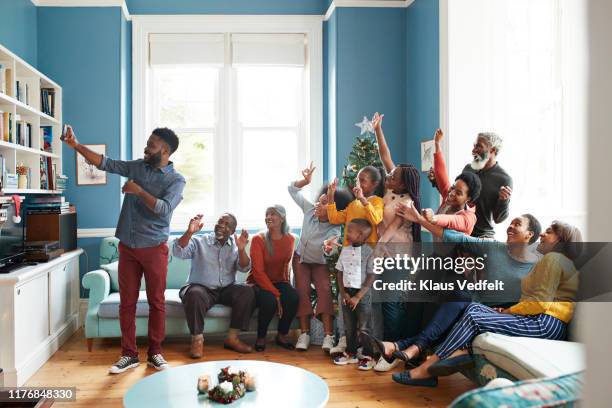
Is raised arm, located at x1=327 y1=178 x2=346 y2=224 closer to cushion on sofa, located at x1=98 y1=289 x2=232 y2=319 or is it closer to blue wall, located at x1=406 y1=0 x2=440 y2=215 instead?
blue wall, located at x1=406 y1=0 x2=440 y2=215

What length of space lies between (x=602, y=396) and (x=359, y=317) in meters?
3.39

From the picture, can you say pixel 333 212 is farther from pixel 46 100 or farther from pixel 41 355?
pixel 46 100

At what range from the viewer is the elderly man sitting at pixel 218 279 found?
415cm

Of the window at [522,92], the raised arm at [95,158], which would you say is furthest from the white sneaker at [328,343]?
the raised arm at [95,158]

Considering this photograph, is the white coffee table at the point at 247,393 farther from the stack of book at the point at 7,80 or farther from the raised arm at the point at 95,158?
the stack of book at the point at 7,80

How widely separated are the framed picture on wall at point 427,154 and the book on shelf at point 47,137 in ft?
11.1

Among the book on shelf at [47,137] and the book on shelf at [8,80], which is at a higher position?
the book on shelf at [8,80]

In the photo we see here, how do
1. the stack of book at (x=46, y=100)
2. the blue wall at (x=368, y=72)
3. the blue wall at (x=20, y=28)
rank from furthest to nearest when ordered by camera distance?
the blue wall at (x=368, y=72) → the stack of book at (x=46, y=100) → the blue wall at (x=20, y=28)

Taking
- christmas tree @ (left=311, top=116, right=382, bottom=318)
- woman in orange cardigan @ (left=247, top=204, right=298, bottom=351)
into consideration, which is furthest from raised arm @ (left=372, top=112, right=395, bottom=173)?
woman in orange cardigan @ (left=247, top=204, right=298, bottom=351)

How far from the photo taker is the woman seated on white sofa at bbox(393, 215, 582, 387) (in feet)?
9.40

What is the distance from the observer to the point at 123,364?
12.2 feet

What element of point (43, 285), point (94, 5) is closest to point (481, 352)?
point (43, 285)

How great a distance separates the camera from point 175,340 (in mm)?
4590

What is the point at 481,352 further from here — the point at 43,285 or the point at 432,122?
the point at 43,285
